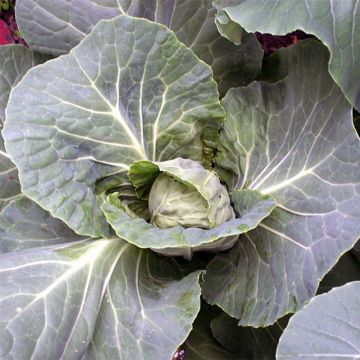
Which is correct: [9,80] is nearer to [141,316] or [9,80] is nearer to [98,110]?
[98,110]

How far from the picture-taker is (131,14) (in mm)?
1309

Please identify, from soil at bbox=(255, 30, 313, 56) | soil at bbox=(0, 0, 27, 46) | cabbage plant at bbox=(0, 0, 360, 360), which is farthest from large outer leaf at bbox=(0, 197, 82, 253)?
soil at bbox=(255, 30, 313, 56)

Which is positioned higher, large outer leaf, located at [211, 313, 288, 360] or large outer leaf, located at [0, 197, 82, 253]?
large outer leaf, located at [0, 197, 82, 253]

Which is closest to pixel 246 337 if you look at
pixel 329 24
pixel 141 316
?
pixel 141 316

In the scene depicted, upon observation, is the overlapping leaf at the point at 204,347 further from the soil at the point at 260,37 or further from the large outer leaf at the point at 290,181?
the soil at the point at 260,37

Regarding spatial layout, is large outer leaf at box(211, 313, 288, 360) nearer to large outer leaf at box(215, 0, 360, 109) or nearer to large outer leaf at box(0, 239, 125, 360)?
large outer leaf at box(0, 239, 125, 360)

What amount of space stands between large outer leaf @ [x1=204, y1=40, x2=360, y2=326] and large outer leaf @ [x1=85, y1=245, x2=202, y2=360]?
133 millimetres

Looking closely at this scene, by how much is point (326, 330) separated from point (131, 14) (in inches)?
31.9

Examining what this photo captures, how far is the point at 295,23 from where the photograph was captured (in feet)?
3.30

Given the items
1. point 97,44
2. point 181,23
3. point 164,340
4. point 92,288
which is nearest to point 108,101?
point 97,44

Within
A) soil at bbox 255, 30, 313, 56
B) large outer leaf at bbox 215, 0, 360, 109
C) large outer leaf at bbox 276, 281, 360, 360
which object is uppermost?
large outer leaf at bbox 215, 0, 360, 109

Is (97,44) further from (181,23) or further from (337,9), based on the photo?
(337,9)

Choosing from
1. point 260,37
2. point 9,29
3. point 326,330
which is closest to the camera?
point 326,330

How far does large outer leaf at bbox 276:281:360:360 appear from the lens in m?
0.92
